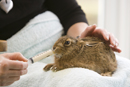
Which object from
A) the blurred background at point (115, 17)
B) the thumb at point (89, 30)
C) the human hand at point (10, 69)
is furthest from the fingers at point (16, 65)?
the blurred background at point (115, 17)

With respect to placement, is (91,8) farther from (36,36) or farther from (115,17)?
(36,36)

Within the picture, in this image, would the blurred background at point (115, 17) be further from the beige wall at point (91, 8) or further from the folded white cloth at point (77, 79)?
the folded white cloth at point (77, 79)

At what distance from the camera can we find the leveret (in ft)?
2.12

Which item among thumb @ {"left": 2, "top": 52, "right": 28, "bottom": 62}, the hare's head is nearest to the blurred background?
the hare's head

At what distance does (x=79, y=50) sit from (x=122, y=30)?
0.74 m

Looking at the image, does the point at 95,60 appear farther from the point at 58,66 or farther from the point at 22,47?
the point at 22,47

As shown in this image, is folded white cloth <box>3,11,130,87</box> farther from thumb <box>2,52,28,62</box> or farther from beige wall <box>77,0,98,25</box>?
beige wall <box>77,0,98,25</box>

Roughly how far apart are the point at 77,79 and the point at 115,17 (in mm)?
906

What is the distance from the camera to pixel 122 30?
1289 millimetres

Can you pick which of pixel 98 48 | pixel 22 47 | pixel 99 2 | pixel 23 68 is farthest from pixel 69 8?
pixel 23 68

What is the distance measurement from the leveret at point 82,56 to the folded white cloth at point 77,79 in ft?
0.11

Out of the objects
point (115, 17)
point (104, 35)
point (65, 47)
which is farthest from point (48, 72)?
point (115, 17)

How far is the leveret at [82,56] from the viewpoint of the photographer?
645 millimetres

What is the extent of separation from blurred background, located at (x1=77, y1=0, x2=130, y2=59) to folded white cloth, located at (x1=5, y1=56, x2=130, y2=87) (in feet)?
1.89
